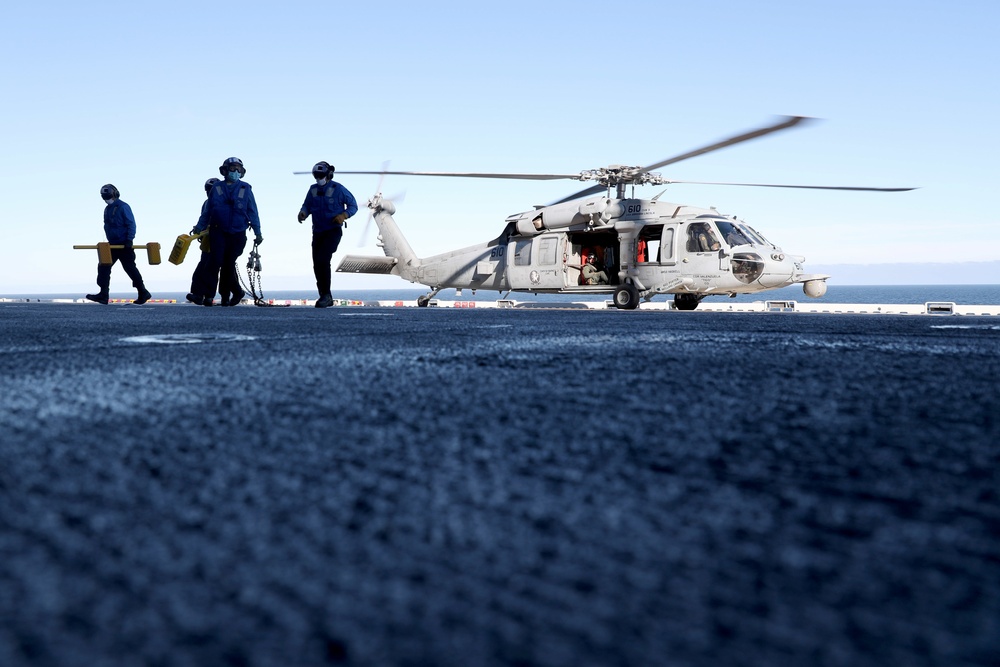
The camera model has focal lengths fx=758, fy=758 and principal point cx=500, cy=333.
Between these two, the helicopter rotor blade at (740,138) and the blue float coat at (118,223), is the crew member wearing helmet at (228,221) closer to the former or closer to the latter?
the blue float coat at (118,223)

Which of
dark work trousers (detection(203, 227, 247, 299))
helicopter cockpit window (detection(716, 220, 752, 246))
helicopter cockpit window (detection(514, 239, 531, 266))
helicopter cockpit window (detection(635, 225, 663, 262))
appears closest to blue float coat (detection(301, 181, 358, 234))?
dark work trousers (detection(203, 227, 247, 299))

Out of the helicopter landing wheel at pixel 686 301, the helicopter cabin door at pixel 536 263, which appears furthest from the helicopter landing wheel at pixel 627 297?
the helicopter cabin door at pixel 536 263

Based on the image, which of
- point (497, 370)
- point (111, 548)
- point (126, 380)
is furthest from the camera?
point (497, 370)

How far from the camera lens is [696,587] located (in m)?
0.64

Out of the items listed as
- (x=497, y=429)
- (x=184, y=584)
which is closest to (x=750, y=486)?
(x=497, y=429)

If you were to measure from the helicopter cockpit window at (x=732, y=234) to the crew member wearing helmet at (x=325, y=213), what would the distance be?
6.03 meters

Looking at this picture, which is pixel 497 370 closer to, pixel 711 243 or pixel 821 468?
pixel 821 468

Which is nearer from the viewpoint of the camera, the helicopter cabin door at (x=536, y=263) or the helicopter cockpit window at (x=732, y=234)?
the helicopter cockpit window at (x=732, y=234)

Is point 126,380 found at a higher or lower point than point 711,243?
lower

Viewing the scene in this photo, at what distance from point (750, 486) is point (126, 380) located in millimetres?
1595

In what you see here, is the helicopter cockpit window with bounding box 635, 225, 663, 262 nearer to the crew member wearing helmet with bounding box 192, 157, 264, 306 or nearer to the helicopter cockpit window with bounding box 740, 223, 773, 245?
the helicopter cockpit window with bounding box 740, 223, 773, 245

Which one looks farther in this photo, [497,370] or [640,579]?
[497,370]

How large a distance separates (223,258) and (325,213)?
1555mm

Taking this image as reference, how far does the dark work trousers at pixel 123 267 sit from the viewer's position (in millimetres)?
11094
